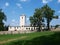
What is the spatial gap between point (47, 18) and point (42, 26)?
605 centimetres

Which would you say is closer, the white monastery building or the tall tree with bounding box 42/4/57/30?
the tall tree with bounding box 42/4/57/30

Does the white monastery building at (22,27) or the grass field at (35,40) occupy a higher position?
the white monastery building at (22,27)

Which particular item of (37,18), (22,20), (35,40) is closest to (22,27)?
(22,20)

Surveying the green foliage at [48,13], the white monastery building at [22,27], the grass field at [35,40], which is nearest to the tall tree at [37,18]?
the green foliage at [48,13]

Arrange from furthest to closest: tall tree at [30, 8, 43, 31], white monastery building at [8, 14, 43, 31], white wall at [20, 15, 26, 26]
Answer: white wall at [20, 15, 26, 26] < white monastery building at [8, 14, 43, 31] < tall tree at [30, 8, 43, 31]

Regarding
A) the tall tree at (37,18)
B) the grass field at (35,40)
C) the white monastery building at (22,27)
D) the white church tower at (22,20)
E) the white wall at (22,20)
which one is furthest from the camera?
the white wall at (22,20)

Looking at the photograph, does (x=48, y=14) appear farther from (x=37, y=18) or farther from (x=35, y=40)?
(x=35, y=40)

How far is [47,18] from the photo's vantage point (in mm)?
109688

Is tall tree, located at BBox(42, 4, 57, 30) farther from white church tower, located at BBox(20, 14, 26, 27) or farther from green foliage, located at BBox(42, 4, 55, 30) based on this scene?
white church tower, located at BBox(20, 14, 26, 27)

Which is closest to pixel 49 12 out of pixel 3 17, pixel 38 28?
pixel 38 28

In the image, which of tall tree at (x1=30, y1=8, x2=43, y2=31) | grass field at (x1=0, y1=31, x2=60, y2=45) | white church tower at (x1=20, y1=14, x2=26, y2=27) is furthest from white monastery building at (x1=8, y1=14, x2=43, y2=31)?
grass field at (x1=0, y1=31, x2=60, y2=45)

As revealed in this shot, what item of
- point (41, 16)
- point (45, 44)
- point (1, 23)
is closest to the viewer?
point (45, 44)

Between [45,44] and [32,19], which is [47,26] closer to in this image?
[32,19]

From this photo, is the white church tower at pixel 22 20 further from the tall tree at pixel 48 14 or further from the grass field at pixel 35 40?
the grass field at pixel 35 40
